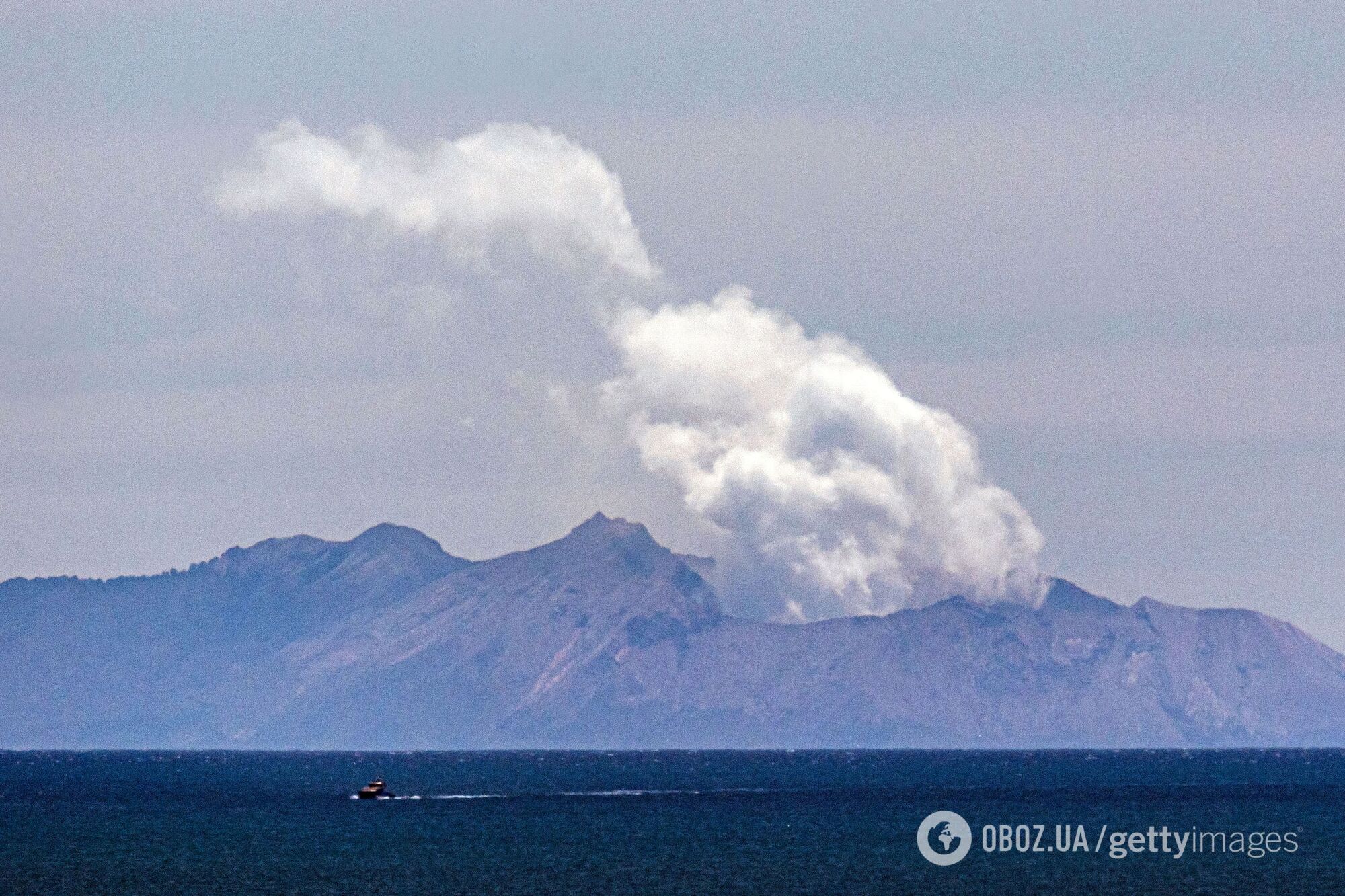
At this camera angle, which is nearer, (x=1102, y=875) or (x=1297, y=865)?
(x=1102, y=875)

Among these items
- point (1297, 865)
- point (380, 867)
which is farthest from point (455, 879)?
point (1297, 865)

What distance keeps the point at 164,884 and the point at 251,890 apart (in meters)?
8.29

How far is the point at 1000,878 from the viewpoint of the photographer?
154 metres

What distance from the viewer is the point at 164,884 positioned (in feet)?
501

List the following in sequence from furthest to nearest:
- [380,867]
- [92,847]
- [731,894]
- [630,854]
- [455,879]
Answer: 1. [92,847]
2. [630,854]
3. [380,867]
4. [455,879]
5. [731,894]

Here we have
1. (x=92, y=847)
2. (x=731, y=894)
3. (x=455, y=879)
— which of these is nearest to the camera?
(x=731, y=894)

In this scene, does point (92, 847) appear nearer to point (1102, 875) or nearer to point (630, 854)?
point (630, 854)

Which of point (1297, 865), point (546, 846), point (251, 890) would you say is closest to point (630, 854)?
point (546, 846)

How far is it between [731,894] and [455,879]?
847 inches

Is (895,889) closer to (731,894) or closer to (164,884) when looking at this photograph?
(731,894)

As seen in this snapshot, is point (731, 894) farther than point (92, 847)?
No

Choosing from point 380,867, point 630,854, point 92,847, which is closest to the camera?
point 380,867

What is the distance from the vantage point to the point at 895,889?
148m

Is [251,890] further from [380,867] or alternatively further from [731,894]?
[731,894]
